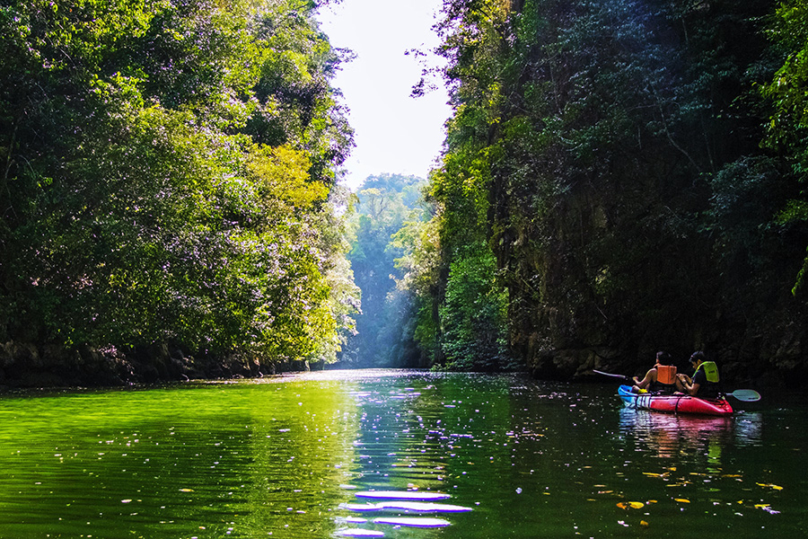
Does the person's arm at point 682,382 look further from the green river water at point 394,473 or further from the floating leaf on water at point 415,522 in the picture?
the floating leaf on water at point 415,522

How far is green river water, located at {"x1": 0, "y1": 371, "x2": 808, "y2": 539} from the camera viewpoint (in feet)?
15.6

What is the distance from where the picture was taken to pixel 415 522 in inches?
190

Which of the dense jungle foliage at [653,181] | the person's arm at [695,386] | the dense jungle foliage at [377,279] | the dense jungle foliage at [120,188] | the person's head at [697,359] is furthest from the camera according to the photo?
the dense jungle foliage at [377,279]

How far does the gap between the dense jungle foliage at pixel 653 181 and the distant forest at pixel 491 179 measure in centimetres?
8

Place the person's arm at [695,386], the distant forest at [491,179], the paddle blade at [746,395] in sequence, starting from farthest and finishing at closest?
the distant forest at [491,179]
the paddle blade at [746,395]
the person's arm at [695,386]

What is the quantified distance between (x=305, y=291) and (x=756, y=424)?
853 inches

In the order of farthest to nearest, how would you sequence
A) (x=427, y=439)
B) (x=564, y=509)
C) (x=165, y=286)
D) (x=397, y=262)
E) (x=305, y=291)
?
(x=397, y=262), (x=305, y=291), (x=165, y=286), (x=427, y=439), (x=564, y=509)

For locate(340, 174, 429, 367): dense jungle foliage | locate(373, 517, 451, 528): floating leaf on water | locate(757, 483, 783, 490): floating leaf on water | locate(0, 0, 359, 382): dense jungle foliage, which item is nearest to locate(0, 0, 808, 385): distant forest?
locate(0, 0, 359, 382): dense jungle foliage

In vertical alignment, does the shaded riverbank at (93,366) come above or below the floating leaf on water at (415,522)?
above

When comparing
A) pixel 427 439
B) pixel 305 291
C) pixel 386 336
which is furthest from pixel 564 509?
pixel 386 336

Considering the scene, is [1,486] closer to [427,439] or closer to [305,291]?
[427,439]

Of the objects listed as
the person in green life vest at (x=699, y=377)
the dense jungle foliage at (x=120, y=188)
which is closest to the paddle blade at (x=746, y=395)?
the person in green life vest at (x=699, y=377)

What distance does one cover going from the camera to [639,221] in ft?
80.1

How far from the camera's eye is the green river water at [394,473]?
15.6 ft
